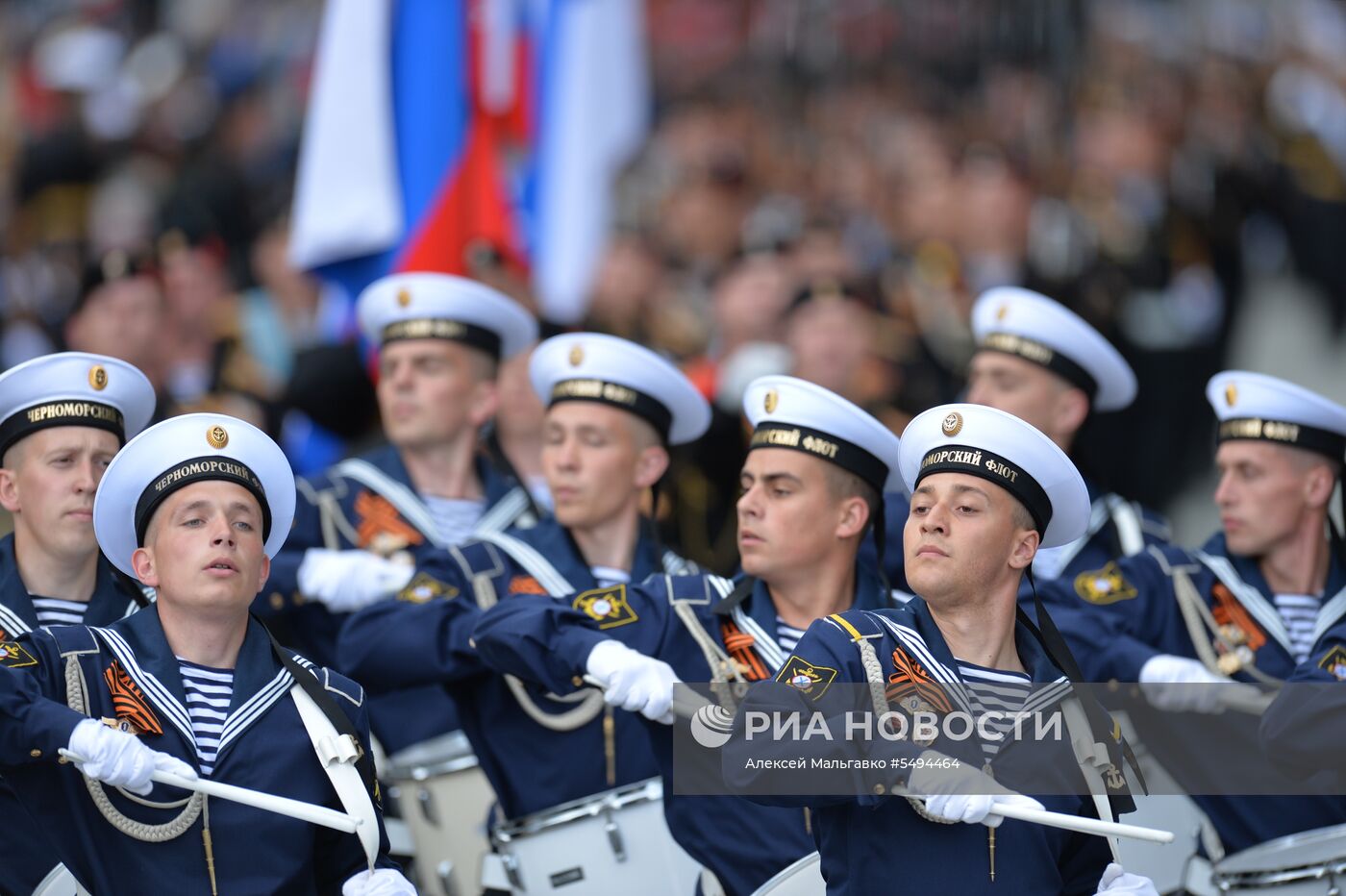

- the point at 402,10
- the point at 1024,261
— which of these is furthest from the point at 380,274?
the point at 1024,261

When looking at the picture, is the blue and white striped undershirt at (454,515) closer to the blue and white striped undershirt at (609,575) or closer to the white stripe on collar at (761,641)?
the blue and white striped undershirt at (609,575)

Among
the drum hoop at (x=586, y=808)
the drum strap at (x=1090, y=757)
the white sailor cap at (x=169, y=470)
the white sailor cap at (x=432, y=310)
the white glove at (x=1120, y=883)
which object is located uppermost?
the white sailor cap at (x=432, y=310)

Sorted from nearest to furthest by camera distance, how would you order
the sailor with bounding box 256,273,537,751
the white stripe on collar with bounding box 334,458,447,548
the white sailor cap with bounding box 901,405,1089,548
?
the white sailor cap with bounding box 901,405,1089,548 < the sailor with bounding box 256,273,537,751 < the white stripe on collar with bounding box 334,458,447,548

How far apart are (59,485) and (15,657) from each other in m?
1.04

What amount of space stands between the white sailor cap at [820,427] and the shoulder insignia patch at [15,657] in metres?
2.38

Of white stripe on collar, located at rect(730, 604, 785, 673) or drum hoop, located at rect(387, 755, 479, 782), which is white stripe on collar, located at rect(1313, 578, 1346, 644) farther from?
drum hoop, located at rect(387, 755, 479, 782)

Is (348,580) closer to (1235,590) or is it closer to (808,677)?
(808,677)

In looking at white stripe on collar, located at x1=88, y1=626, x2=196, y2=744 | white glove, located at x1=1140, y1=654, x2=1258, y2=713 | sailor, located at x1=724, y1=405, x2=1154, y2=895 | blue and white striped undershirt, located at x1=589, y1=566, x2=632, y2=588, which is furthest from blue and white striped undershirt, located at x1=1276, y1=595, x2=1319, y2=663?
white stripe on collar, located at x1=88, y1=626, x2=196, y2=744

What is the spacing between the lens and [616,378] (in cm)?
727

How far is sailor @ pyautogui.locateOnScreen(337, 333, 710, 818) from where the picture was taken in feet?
21.7

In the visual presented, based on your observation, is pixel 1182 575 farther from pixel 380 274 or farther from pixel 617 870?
pixel 380 274

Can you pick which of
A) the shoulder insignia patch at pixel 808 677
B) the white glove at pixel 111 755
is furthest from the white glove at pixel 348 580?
the shoulder insignia patch at pixel 808 677

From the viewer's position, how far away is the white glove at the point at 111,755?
16.1ft

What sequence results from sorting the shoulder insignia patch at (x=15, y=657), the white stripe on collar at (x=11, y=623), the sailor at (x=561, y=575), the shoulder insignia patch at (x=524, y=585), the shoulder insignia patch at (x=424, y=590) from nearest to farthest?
the shoulder insignia patch at (x=15, y=657) < the white stripe on collar at (x=11, y=623) < the sailor at (x=561, y=575) < the shoulder insignia patch at (x=424, y=590) < the shoulder insignia patch at (x=524, y=585)
